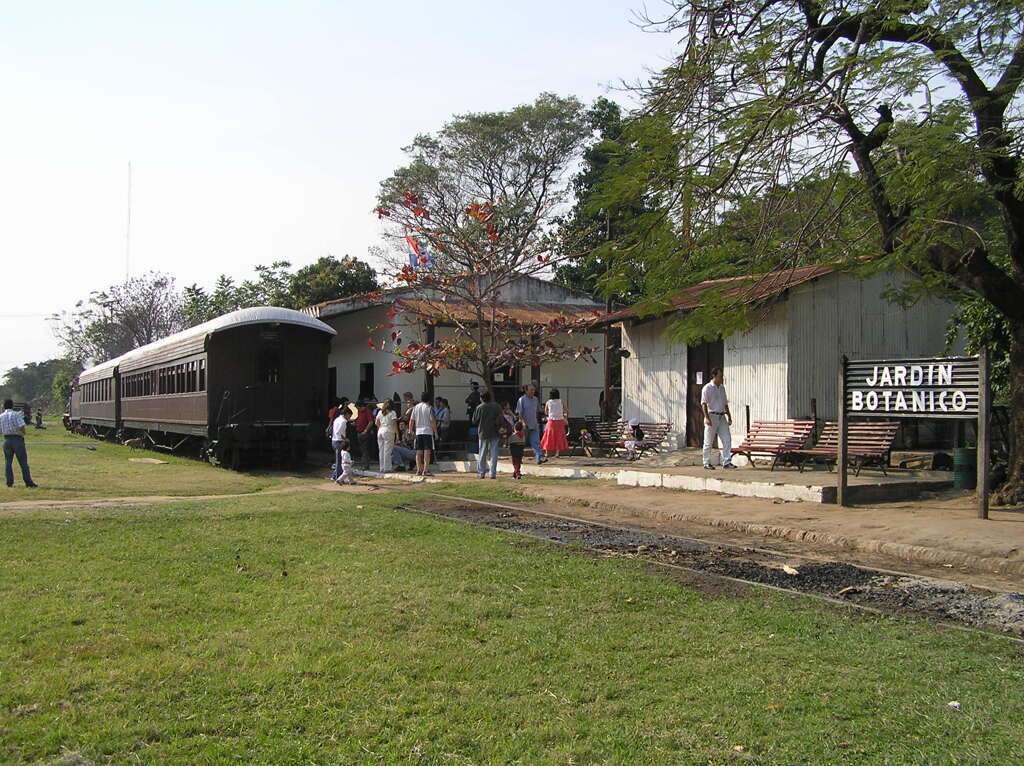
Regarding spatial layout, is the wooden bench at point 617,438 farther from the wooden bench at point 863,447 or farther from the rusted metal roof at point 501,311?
the wooden bench at point 863,447

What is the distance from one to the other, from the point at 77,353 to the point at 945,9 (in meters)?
60.1

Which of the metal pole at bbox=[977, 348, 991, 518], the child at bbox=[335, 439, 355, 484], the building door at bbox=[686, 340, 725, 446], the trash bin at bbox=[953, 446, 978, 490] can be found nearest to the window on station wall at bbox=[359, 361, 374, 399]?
the child at bbox=[335, 439, 355, 484]

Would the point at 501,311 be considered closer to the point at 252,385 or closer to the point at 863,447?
the point at 252,385

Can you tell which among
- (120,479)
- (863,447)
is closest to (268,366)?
(120,479)

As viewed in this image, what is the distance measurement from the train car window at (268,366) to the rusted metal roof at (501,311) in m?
3.21

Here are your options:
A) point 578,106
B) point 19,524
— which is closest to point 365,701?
point 19,524

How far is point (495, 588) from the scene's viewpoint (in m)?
6.83

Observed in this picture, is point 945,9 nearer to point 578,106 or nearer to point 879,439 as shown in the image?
point 879,439

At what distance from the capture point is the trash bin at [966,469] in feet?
41.7

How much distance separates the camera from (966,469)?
12.8 meters

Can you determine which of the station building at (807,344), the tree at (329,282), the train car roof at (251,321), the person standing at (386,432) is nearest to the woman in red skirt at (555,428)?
the station building at (807,344)

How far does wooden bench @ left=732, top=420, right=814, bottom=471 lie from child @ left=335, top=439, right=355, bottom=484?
693 cm

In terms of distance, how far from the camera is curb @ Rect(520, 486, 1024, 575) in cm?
814

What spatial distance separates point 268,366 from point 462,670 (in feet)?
57.2
